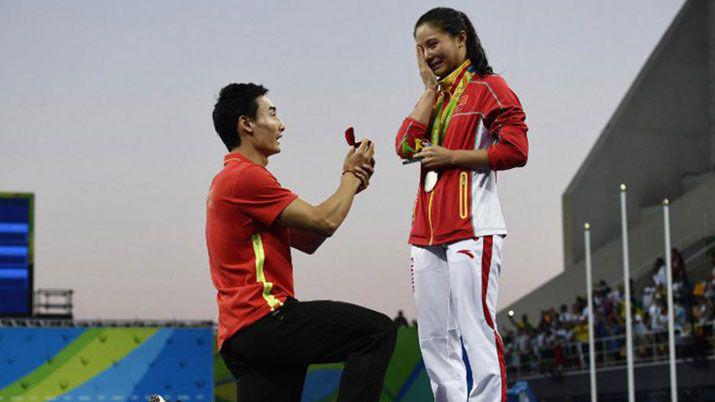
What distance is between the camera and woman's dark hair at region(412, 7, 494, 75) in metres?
5.72

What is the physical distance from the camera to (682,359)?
68.7ft

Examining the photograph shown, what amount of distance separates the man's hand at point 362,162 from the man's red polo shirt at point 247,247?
298mm

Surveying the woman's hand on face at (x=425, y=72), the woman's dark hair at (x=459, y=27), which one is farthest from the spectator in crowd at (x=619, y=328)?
the woman's hand on face at (x=425, y=72)

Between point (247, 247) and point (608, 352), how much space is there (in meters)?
19.2

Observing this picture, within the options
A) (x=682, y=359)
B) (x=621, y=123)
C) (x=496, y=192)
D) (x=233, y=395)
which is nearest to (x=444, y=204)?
(x=496, y=192)

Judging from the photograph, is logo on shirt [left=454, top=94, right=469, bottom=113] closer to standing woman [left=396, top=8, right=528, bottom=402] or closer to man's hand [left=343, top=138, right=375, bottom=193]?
standing woman [left=396, top=8, right=528, bottom=402]

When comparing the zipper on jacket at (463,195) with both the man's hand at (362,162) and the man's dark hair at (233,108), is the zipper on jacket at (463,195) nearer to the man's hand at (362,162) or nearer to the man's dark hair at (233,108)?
the man's hand at (362,162)

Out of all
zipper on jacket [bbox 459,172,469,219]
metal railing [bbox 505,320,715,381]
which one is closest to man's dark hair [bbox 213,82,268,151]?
zipper on jacket [bbox 459,172,469,219]

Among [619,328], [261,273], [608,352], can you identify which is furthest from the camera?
[608,352]

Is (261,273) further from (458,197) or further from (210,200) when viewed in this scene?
(458,197)

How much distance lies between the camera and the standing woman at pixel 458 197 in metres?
5.46

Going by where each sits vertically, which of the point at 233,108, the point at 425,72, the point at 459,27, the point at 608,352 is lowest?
the point at 608,352

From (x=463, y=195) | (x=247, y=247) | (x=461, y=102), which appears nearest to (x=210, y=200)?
(x=247, y=247)

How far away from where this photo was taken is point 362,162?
535cm
